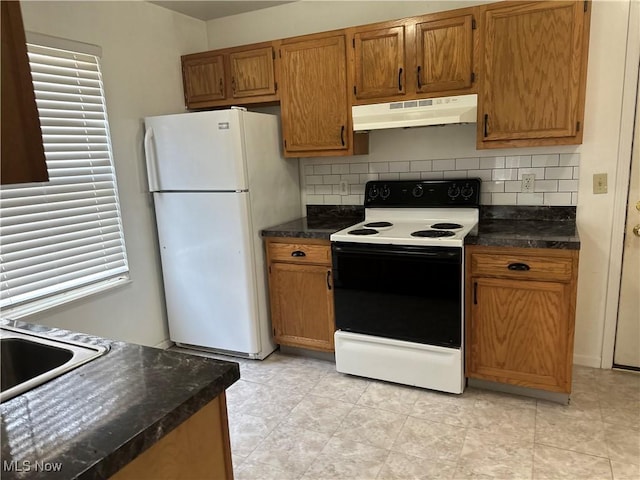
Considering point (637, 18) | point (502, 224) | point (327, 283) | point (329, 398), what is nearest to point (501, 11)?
point (637, 18)

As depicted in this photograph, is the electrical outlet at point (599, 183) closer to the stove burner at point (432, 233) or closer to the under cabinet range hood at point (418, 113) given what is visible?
the under cabinet range hood at point (418, 113)

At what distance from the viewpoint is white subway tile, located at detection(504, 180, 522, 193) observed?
2.86 m

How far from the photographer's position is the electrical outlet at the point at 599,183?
2.66 metres

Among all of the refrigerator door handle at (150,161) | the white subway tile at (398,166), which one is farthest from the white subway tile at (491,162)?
the refrigerator door handle at (150,161)

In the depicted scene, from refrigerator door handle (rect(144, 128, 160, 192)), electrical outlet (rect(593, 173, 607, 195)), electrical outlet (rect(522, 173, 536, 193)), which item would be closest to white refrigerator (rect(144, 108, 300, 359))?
refrigerator door handle (rect(144, 128, 160, 192))

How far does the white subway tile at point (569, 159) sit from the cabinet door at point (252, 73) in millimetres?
1901

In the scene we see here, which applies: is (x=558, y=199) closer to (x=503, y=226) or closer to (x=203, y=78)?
(x=503, y=226)

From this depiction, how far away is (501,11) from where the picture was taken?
2.43m

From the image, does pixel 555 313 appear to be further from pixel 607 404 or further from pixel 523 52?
pixel 523 52

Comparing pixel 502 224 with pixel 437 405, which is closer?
pixel 437 405

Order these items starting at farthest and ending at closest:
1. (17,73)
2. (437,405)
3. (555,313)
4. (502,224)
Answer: (502,224)
(437,405)
(555,313)
(17,73)

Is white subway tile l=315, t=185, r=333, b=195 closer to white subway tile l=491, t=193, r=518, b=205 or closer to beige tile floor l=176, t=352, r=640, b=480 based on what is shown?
white subway tile l=491, t=193, r=518, b=205

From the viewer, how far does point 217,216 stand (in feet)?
9.74

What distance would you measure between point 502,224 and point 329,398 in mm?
1479
